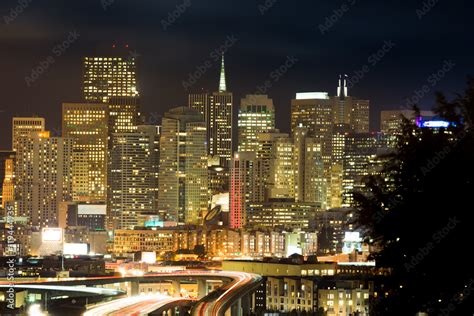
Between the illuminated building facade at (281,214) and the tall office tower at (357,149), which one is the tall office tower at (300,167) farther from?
the illuminated building facade at (281,214)

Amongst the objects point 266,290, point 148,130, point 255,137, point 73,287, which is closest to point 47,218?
point 148,130

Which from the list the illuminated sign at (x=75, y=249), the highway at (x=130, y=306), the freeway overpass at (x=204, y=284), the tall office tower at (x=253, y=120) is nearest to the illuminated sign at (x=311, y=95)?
the tall office tower at (x=253, y=120)

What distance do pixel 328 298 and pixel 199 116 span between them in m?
76.6

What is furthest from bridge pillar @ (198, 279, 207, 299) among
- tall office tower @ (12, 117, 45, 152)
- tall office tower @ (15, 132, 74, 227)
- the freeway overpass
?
tall office tower @ (12, 117, 45, 152)

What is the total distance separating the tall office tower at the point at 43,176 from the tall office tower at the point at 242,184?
57.6ft

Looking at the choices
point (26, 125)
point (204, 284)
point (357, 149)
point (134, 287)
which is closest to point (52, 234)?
point (204, 284)

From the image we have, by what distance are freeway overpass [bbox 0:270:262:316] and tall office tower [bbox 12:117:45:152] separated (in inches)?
3006

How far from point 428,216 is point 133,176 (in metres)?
123

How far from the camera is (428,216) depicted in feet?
53.9

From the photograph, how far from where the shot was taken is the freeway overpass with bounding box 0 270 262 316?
47781mm

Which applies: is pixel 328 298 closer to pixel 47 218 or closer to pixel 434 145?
pixel 434 145

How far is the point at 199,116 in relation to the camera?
468 feet

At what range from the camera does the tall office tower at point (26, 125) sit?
478 ft

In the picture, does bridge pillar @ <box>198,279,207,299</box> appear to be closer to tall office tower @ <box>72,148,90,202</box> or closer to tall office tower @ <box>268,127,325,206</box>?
tall office tower @ <box>268,127,325,206</box>
